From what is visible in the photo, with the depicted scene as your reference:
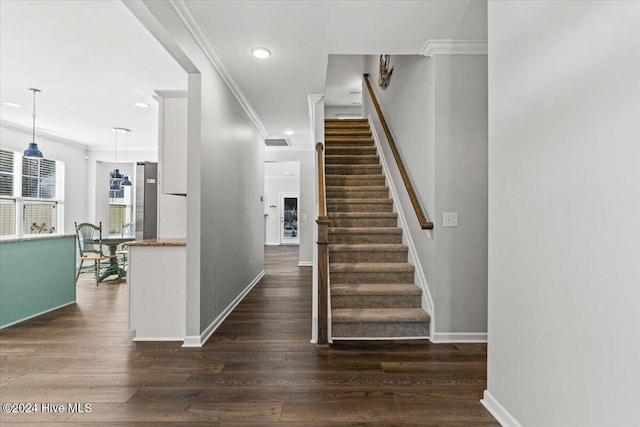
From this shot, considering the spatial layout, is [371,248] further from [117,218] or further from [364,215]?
[117,218]

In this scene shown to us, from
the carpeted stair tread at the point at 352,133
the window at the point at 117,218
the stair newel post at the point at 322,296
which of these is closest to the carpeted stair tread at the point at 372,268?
the stair newel post at the point at 322,296

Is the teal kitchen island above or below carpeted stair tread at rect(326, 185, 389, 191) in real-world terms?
below

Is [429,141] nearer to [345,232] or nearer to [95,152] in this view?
[345,232]

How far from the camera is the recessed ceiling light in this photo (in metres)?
2.97

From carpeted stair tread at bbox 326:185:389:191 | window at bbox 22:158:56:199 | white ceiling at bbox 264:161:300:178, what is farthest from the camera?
white ceiling at bbox 264:161:300:178

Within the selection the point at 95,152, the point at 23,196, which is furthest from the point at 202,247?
the point at 95,152

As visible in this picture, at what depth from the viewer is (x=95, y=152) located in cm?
783

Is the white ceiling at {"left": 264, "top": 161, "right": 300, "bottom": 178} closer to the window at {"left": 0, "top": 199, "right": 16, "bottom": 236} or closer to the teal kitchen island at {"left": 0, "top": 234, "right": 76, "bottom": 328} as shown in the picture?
the window at {"left": 0, "top": 199, "right": 16, "bottom": 236}

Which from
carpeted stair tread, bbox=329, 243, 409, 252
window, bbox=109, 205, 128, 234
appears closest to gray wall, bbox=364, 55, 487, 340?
carpeted stair tread, bbox=329, 243, 409, 252

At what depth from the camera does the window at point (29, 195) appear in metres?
5.96

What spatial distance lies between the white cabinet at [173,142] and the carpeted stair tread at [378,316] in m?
1.93

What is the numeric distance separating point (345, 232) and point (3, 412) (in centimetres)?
300

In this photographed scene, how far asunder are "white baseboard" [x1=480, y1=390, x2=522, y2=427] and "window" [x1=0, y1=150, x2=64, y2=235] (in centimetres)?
754

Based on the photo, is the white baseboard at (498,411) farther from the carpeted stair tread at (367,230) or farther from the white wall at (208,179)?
the white wall at (208,179)
